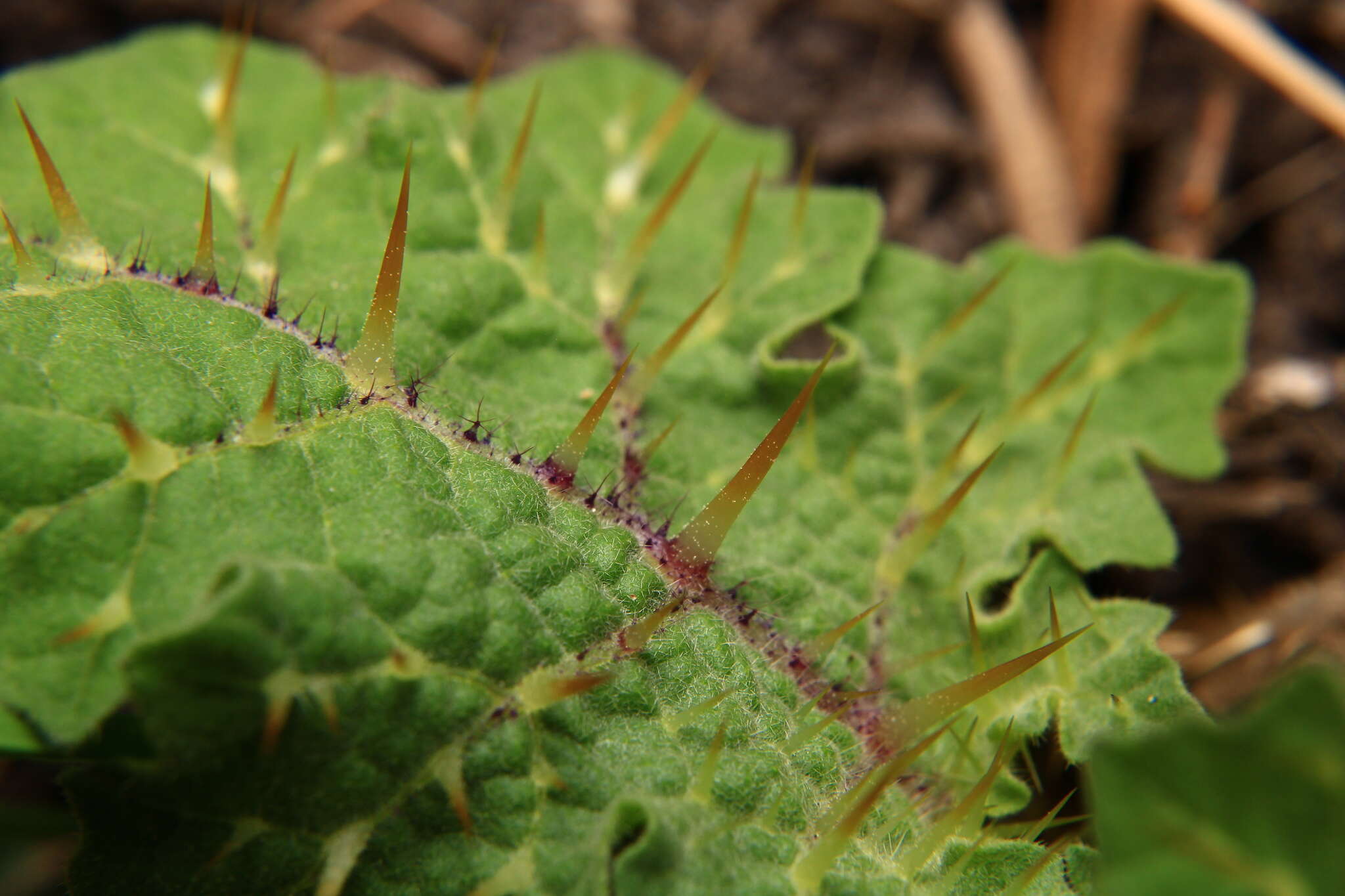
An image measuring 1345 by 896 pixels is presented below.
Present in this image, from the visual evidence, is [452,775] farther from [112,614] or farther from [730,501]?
[730,501]

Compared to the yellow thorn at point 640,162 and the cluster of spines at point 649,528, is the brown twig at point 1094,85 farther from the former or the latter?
the cluster of spines at point 649,528

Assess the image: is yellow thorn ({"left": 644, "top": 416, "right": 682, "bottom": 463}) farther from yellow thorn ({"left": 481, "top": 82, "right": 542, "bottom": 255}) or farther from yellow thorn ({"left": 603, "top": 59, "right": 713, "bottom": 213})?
yellow thorn ({"left": 603, "top": 59, "right": 713, "bottom": 213})

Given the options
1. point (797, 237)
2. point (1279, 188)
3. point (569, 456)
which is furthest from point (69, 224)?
point (1279, 188)

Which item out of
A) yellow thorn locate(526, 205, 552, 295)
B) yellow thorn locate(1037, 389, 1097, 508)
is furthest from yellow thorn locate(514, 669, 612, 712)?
yellow thorn locate(1037, 389, 1097, 508)

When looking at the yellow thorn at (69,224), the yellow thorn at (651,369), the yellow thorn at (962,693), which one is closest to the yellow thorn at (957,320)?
the yellow thorn at (651,369)

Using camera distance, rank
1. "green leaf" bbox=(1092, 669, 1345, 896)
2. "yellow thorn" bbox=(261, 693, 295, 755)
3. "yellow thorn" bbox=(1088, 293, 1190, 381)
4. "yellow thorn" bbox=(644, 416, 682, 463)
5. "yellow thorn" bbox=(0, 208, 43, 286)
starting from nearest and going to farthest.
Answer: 1. "green leaf" bbox=(1092, 669, 1345, 896)
2. "yellow thorn" bbox=(261, 693, 295, 755)
3. "yellow thorn" bbox=(0, 208, 43, 286)
4. "yellow thorn" bbox=(644, 416, 682, 463)
5. "yellow thorn" bbox=(1088, 293, 1190, 381)

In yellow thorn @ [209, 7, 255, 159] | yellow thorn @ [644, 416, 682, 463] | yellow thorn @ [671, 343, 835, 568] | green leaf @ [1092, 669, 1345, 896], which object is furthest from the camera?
yellow thorn @ [209, 7, 255, 159]
